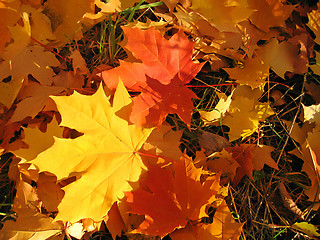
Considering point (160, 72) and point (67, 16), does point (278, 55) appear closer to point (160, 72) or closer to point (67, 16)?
point (160, 72)

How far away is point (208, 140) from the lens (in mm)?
1242

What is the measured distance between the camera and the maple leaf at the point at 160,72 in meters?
1.05

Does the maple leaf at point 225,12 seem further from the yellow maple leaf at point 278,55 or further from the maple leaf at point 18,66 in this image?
the maple leaf at point 18,66

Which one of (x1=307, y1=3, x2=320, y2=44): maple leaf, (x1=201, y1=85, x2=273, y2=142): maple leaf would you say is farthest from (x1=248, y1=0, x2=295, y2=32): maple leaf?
(x1=201, y1=85, x2=273, y2=142): maple leaf

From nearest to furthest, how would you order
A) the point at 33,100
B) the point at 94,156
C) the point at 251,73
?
the point at 94,156 < the point at 33,100 < the point at 251,73

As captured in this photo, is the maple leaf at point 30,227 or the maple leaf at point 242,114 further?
the maple leaf at point 242,114

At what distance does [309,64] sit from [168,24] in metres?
0.67

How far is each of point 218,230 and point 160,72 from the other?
1.96 ft

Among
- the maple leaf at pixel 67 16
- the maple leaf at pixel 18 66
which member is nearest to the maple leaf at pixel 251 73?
the maple leaf at pixel 67 16

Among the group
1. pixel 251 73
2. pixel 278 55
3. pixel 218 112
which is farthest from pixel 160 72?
pixel 278 55

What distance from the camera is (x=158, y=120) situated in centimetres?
105

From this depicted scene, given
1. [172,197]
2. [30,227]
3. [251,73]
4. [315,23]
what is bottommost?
[30,227]

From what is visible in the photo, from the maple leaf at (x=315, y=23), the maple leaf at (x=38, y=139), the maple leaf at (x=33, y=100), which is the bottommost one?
the maple leaf at (x=38, y=139)

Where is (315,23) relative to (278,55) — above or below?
above
